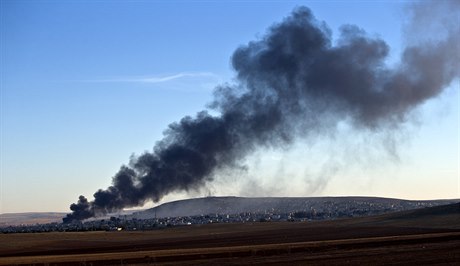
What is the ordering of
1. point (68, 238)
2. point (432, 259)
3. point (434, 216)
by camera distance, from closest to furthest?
point (432, 259), point (68, 238), point (434, 216)

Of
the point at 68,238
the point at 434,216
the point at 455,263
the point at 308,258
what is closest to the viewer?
the point at 455,263

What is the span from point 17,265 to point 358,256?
96.0 feet

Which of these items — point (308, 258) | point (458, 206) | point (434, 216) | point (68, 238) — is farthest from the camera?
point (458, 206)

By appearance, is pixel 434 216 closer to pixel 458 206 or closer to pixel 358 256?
pixel 458 206

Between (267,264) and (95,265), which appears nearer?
(267,264)

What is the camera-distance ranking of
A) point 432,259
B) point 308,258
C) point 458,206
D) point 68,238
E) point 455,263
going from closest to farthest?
point 455,263, point 432,259, point 308,258, point 68,238, point 458,206

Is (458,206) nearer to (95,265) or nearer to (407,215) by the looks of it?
(407,215)

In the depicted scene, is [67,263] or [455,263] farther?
[67,263]

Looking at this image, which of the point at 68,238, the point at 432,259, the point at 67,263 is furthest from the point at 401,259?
the point at 68,238

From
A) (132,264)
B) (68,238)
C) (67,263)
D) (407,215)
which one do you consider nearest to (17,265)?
(67,263)

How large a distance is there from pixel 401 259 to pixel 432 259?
2249 mm

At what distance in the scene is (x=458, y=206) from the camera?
7219 inches

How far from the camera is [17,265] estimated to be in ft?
207

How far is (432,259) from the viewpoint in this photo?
50156mm
